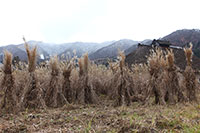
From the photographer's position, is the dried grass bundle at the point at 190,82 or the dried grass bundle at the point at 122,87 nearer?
the dried grass bundle at the point at 122,87

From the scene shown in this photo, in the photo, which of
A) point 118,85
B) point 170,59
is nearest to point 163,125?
point 118,85

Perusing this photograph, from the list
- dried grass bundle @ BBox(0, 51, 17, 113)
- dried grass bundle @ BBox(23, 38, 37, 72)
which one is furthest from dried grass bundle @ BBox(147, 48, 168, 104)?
dried grass bundle @ BBox(0, 51, 17, 113)

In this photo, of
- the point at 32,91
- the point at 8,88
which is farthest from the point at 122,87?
the point at 8,88

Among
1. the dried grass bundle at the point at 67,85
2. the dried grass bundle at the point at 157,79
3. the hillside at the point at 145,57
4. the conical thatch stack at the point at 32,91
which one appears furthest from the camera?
the hillside at the point at 145,57

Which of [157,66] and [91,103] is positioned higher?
[157,66]

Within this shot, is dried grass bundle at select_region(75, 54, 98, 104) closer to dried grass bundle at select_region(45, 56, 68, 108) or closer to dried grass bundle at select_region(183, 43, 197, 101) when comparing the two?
dried grass bundle at select_region(45, 56, 68, 108)

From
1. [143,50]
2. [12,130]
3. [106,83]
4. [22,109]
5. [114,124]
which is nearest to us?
[12,130]

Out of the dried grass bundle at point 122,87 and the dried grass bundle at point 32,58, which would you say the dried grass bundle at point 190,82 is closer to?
the dried grass bundle at point 122,87

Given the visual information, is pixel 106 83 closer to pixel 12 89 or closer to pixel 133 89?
pixel 133 89

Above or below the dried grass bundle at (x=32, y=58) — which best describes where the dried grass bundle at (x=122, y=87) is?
below

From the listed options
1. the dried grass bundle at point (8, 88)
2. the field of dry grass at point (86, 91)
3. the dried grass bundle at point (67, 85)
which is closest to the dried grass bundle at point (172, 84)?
the field of dry grass at point (86, 91)

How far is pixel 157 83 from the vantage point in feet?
16.8

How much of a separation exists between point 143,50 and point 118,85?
16.1 meters

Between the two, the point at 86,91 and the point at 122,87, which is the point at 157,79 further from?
the point at 86,91
